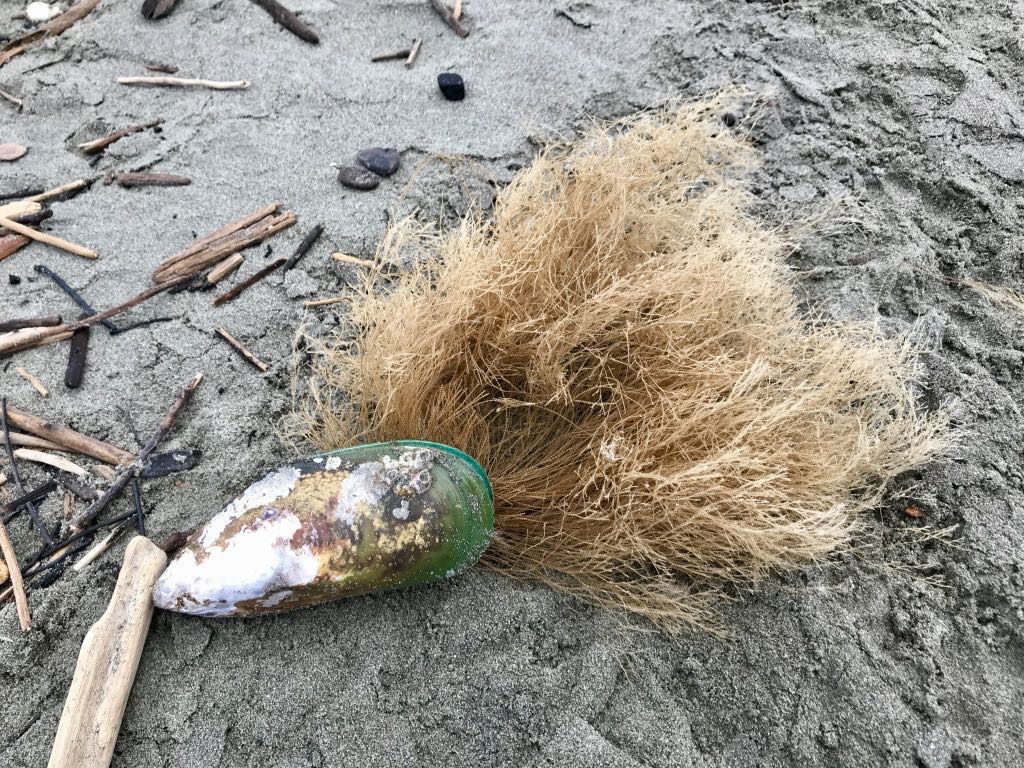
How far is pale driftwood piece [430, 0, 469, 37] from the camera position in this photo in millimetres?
2811

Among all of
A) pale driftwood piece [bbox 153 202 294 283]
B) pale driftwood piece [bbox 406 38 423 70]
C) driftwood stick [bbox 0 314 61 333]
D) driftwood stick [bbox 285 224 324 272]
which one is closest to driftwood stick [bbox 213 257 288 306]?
driftwood stick [bbox 285 224 324 272]

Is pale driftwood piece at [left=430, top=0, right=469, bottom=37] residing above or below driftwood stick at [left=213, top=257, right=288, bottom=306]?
above

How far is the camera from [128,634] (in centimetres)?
129

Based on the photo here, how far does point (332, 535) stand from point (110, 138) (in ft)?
6.16

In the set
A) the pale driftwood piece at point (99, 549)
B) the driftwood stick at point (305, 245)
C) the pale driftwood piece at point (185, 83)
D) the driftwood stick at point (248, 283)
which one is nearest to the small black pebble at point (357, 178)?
the driftwood stick at point (305, 245)

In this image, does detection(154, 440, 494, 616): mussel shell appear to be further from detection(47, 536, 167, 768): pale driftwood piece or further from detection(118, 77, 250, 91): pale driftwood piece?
detection(118, 77, 250, 91): pale driftwood piece

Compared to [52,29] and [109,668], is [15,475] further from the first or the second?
[52,29]

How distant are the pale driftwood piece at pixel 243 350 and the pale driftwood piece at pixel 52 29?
177 cm

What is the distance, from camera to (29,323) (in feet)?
5.96

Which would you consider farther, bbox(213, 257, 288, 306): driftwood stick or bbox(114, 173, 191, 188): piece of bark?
bbox(114, 173, 191, 188): piece of bark

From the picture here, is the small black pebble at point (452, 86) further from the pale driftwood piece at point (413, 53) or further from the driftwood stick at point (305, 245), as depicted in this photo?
the driftwood stick at point (305, 245)

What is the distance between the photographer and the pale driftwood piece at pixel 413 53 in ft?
8.80

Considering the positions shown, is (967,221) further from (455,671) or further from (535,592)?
(455,671)

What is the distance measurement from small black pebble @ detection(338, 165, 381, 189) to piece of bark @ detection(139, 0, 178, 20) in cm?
128
